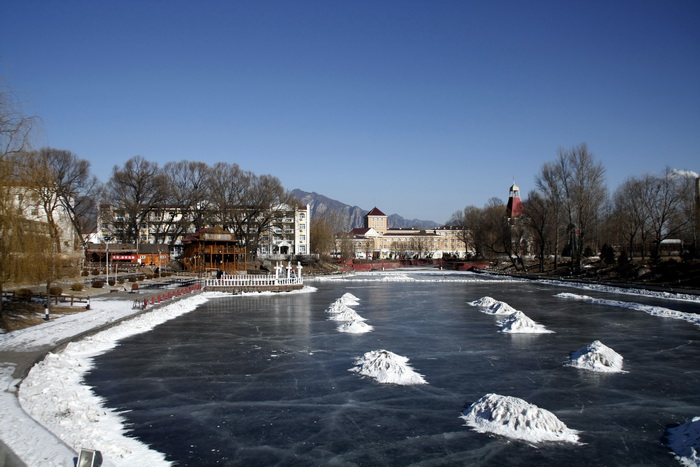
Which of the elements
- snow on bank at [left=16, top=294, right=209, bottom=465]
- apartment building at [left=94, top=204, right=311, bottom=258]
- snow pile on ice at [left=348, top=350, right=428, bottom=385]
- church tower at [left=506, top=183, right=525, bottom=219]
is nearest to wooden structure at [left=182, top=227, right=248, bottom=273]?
apartment building at [left=94, top=204, right=311, bottom=258]

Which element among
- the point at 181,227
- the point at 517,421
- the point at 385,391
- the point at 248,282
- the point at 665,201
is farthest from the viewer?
the point at 181,227

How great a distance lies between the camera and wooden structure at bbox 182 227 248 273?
174ft

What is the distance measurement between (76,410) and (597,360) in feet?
40.9

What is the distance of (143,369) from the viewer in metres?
14.2

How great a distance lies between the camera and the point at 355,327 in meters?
20.9

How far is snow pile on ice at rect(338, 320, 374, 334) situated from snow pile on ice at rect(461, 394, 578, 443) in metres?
10.6

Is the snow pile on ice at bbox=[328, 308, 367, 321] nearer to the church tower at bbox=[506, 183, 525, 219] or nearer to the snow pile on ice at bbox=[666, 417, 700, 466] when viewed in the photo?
the snow pile on ice at bbox=[666, 417, 700, 466]

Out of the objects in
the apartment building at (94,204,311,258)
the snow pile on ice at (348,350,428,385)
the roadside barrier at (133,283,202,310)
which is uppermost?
the apartment building at (94,204,311,258)

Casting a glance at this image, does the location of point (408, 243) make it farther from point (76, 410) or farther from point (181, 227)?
point (76, 410)

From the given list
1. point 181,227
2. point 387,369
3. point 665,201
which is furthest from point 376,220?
point 387,369

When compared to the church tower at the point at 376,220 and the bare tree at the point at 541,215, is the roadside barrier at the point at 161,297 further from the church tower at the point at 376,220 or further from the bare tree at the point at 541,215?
the church tower at the point at 376,220

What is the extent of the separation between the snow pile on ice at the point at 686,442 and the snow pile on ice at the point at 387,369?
5.29m

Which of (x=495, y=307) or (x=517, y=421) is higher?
(x=495, y=307)

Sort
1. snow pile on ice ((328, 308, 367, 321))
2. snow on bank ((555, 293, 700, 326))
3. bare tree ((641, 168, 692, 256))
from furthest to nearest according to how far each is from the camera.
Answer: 1. bare tree ((641, 168, 692, 256))
2. snow on bank ((555, 293, 700, 326))
3. snow pile on ice ((328, 308, 367, 321))
